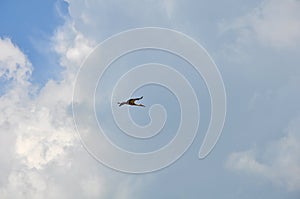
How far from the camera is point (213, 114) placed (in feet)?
375

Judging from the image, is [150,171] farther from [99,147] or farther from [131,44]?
[131,44]

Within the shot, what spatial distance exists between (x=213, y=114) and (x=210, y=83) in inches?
301

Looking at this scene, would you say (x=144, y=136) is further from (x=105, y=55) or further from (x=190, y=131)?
(x=105, y=55)

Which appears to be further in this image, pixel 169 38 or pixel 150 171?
pixel 169 38

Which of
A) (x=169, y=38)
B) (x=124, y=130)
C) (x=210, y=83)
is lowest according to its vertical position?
(x=124, y=130)

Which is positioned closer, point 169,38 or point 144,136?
point 144,136

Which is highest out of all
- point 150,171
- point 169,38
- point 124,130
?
point 169,38

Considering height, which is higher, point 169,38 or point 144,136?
point 169,38

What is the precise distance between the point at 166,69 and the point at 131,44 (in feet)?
37.4

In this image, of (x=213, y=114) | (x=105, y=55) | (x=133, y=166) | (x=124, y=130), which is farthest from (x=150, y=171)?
(x=105, y=55)

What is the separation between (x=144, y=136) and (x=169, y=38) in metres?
27.8

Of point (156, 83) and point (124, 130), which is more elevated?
point (156, 83)

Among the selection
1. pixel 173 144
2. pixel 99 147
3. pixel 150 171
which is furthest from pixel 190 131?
pixel 99 147

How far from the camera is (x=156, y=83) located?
119 metres
